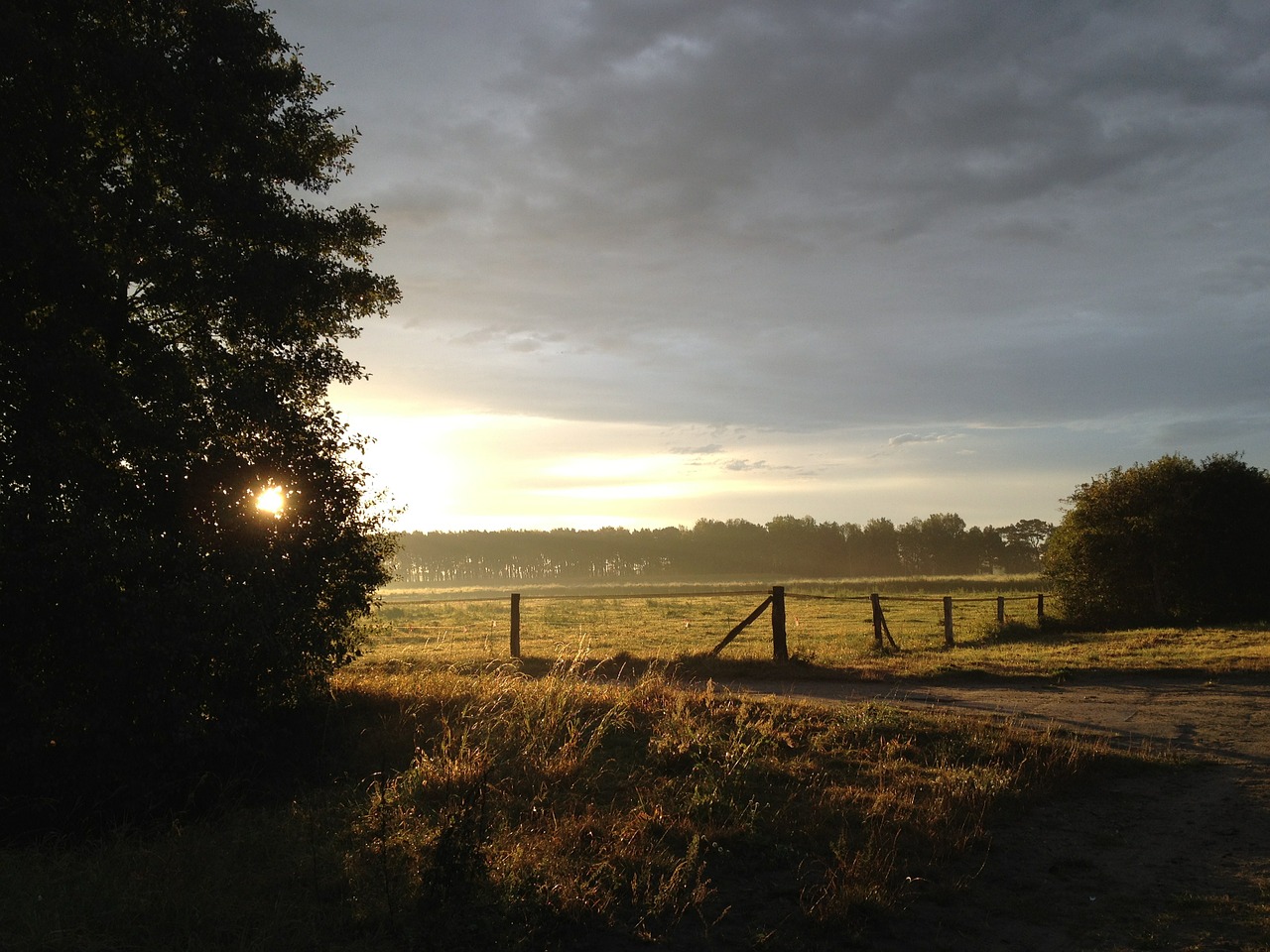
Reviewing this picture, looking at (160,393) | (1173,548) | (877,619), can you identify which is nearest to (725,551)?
(1173,548)

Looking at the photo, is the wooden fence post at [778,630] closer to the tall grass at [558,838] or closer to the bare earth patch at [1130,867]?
the bare earth patch at [1130,867]

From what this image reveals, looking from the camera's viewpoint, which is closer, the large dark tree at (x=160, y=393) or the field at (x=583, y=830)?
the field at (x=583, y=830)

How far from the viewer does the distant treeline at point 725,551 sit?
125250mm

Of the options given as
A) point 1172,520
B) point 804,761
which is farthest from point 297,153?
point 1172,520

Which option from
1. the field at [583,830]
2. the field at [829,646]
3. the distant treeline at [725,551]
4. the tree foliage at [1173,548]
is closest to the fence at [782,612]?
the field at [829,646]

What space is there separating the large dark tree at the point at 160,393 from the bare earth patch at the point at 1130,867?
274 inches

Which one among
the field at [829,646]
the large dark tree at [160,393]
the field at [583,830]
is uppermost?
the large dark tree at [160,393]

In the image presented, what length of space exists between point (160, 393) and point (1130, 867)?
1027 centimetres

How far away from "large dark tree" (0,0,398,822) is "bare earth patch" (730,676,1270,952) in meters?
6.97

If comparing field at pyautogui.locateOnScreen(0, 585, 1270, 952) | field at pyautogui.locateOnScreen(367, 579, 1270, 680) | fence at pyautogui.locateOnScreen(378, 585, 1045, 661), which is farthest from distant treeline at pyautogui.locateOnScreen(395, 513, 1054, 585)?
field at pyautogui.locateOnScreen(0, 585, 1270, 952)

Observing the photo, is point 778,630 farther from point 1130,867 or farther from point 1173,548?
point 1173,548

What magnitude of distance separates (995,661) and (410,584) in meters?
129

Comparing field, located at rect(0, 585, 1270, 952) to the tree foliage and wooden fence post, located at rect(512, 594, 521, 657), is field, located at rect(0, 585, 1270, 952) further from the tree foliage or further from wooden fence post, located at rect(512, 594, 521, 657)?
the tree foliage

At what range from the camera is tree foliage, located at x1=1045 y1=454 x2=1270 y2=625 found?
92.0ft
